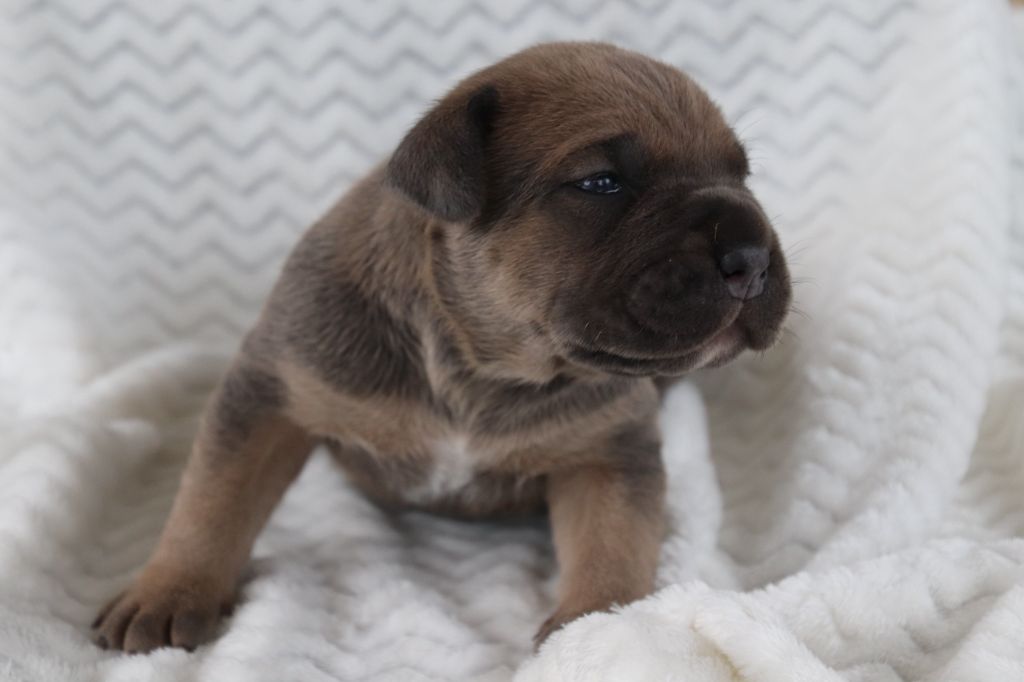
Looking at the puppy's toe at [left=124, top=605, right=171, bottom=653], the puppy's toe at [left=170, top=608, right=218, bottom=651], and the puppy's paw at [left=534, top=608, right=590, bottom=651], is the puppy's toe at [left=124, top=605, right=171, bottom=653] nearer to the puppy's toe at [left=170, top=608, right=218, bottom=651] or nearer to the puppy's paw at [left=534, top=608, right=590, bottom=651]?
the puppy's toe at [left=170, top=608, right=218, bottom=651]

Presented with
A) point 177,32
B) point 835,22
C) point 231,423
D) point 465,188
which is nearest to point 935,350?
point 835,22

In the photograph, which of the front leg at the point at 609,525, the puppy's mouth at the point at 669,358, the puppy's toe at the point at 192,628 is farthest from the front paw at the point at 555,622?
the puppy's toe at the point at 192,628

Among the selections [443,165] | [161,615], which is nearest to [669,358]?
[443,165]

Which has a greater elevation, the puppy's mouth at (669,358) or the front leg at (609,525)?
the puppy's mouth at (669,358)

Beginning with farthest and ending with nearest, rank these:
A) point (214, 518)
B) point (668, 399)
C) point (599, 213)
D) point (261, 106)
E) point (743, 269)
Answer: point (261, 106), point (668, 399), point (214, 518), point (599, 213), point (743, 269)

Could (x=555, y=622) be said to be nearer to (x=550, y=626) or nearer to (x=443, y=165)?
(x=550, y=626)

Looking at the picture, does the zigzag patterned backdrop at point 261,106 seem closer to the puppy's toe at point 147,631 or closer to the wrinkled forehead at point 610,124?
the wrinkled forehead at point 610,124

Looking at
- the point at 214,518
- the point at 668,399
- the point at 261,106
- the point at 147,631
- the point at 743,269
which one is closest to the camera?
the point at 743,269
